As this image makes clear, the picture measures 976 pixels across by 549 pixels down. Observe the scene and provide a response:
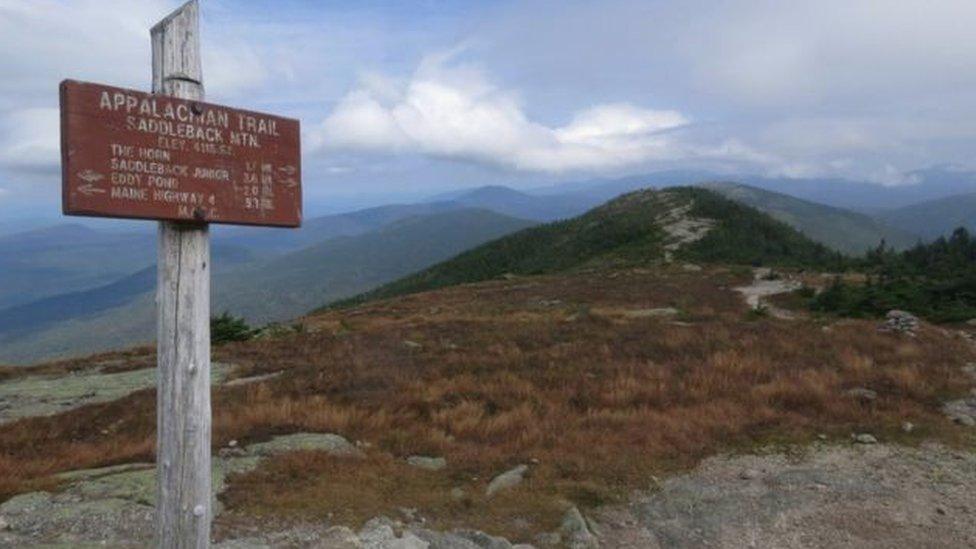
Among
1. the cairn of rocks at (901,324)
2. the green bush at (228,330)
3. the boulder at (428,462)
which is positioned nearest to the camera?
the boulder at (428,462)

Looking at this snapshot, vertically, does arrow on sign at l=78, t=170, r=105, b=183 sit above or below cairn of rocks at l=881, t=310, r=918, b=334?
above

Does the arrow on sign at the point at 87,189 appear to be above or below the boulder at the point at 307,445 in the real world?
above

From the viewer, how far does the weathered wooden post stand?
206 inches

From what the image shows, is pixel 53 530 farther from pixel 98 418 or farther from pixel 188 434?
pixel 98 418

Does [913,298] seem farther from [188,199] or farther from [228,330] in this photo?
[188,199]

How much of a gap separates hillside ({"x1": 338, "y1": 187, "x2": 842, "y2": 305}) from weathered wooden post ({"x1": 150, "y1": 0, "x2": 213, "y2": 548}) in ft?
196

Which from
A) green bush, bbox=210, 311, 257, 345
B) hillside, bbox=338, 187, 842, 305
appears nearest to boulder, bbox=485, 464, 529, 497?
green bush, bbox=210, 311, 257, 345

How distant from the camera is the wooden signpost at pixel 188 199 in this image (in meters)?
4.86

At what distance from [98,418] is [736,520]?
40.7ft

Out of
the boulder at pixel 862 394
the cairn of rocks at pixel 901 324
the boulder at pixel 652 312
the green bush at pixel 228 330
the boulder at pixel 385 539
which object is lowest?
the green bush at pixel 228 330

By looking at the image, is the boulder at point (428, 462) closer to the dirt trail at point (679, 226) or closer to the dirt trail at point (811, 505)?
the dirt trail at point (811, 505)

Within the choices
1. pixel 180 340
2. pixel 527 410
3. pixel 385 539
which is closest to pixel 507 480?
pixel 385 539

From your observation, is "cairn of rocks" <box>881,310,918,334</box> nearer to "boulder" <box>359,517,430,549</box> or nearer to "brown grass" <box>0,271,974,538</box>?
"brown grass" <box>0,271,974,538</box>

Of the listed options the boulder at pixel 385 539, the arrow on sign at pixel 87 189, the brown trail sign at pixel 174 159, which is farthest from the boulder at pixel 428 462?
the arrow on sign at pixel 87 189
